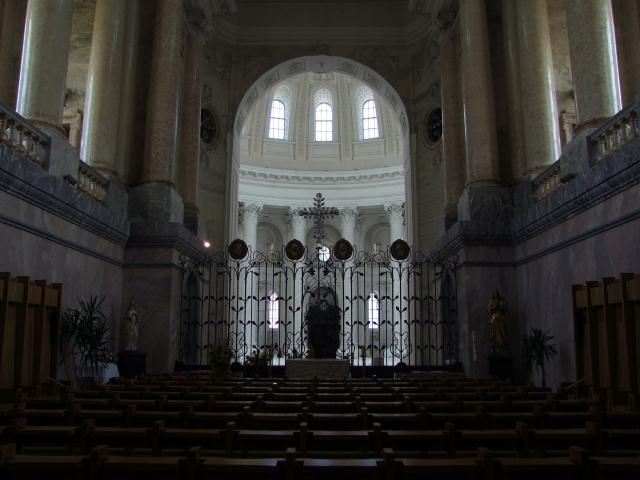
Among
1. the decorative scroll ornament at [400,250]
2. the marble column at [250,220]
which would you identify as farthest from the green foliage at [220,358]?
the marble column at [250,220]

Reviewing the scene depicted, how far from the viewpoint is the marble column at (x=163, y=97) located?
54.9ft

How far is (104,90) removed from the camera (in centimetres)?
1600

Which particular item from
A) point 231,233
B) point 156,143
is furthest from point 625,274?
point 231,233

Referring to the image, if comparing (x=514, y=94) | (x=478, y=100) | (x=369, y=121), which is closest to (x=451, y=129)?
(x=478, y=100)

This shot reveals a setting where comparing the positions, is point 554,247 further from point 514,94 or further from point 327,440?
point 327,440

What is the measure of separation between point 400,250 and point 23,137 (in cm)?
1091

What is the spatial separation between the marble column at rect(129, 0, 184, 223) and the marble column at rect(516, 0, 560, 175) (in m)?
9.52

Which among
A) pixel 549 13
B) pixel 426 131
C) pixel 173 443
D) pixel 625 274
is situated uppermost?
A: pixel 549 13

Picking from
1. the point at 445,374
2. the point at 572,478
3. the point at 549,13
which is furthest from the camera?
the point at 549,13

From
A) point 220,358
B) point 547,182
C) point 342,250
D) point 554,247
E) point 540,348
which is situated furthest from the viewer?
point 342,250

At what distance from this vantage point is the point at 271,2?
85.3 ft

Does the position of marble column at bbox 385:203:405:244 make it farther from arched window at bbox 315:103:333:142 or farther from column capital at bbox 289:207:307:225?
arched window at bbox 315:103:333:142

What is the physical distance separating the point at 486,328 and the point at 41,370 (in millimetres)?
10056

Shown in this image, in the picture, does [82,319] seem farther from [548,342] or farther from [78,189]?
[548,342]
